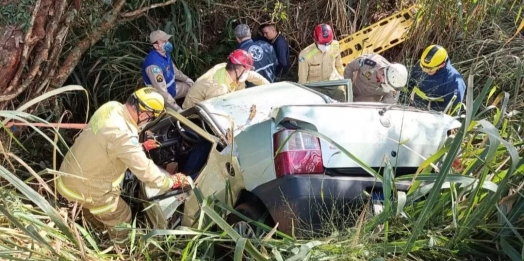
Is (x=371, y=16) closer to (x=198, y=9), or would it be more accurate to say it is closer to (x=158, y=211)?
(x=198, y=9)

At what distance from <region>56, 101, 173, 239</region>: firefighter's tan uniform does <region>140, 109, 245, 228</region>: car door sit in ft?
0.49

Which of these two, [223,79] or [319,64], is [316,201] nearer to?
[223,79]

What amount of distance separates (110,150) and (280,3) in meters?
3.86

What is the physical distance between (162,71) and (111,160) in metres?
2.23

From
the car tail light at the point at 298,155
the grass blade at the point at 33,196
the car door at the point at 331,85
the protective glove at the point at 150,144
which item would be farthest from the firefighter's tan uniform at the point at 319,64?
the grass blade at the point at 33,196

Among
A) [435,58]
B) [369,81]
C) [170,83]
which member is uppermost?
[435,58]

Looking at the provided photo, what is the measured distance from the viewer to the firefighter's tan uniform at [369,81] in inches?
203

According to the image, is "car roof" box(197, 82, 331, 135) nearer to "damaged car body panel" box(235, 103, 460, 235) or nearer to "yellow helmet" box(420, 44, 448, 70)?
"damaged car body panel" box(235, 103, 460, 235)

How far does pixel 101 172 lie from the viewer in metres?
3.88

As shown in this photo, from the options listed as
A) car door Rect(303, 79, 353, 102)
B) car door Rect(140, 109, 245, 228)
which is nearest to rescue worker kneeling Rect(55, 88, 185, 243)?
car door Rect(140, 109, 245, 228)

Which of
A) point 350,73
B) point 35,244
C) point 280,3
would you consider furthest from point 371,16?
point 35,244

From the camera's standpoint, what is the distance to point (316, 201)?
9.61 ft

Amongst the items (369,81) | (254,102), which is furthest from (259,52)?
(254,102)

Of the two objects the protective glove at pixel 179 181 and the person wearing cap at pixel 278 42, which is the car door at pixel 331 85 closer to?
the protective glove at pixel 179 181
